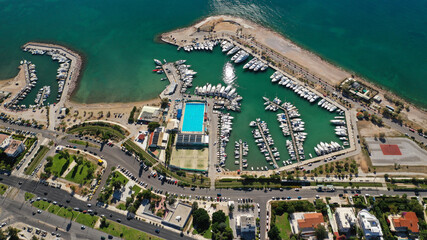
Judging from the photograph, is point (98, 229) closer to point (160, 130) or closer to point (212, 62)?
point (160, 130)

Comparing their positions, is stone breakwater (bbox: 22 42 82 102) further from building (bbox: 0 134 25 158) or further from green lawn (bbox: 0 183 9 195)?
green lawn (bbox: 0 183 9 195)

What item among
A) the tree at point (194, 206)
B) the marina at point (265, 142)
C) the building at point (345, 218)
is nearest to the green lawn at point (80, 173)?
the tree at point (194, 206)

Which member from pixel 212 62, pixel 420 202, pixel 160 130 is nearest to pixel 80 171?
pixel 160 130

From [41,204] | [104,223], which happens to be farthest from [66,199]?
[104,223]

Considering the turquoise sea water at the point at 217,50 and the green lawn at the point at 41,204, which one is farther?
the turquoise sea water at the point at 217,50

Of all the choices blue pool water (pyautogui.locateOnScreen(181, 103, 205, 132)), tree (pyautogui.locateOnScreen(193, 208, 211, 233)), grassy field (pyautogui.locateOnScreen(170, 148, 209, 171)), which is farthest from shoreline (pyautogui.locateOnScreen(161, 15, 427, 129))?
tree (pyautogui.locateOnScreen(193, 208, 211, 233))

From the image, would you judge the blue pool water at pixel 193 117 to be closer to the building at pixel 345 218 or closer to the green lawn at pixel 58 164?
the green lawn at pixel 58 164
